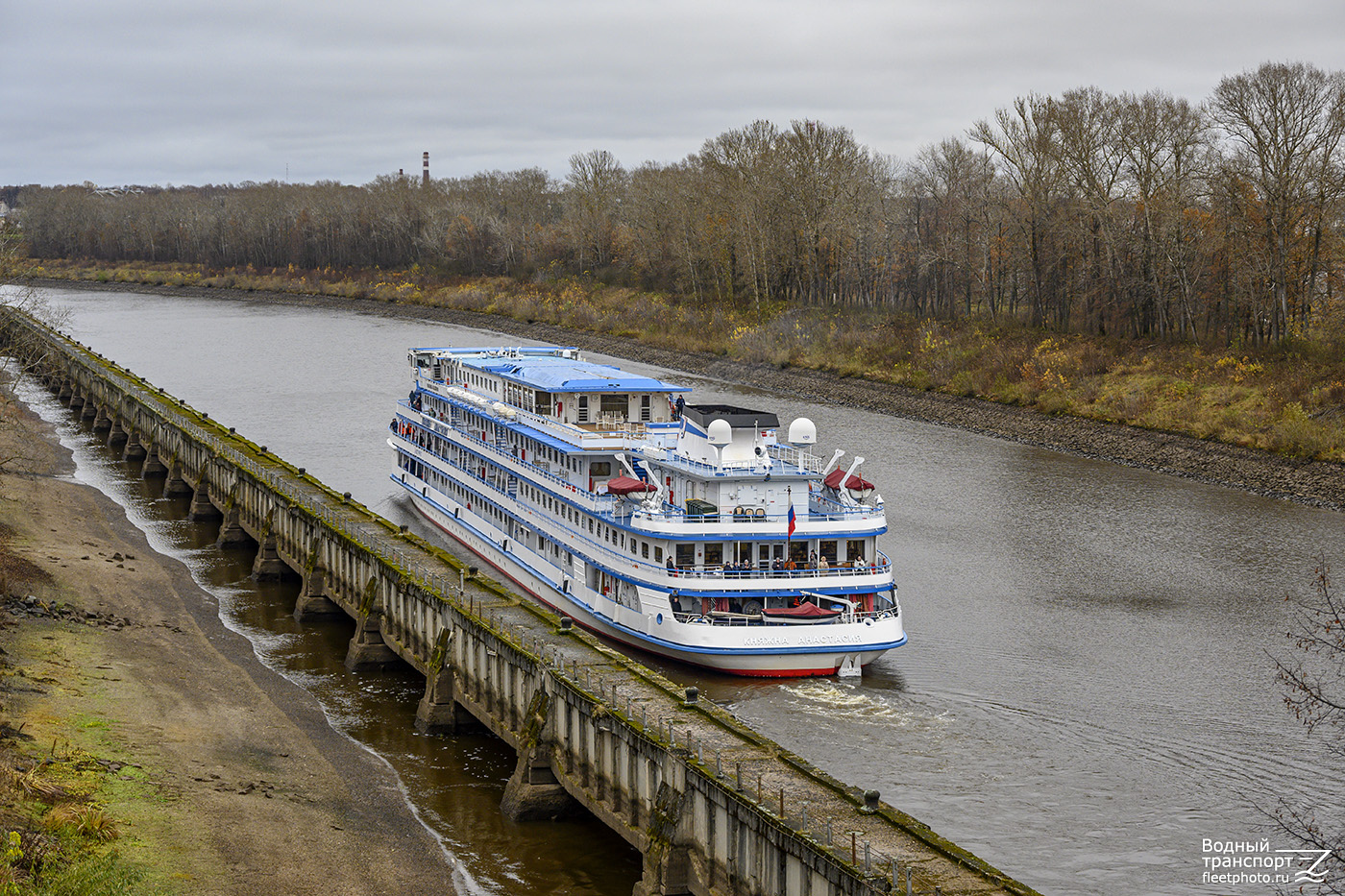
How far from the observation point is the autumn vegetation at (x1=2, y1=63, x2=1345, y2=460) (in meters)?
84.4

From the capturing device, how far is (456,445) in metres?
62.0

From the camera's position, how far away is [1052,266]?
10881cm

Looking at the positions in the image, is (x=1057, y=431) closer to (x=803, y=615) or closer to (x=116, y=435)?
(x=803, y=615)

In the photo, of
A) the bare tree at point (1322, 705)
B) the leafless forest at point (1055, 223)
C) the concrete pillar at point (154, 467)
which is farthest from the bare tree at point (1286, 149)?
the concrete pillar at point (154, 467)

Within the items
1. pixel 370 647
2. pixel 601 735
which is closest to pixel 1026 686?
pixel 601 735

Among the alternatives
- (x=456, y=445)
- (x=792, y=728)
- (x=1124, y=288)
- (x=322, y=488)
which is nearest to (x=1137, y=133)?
(x=1124, y=288)

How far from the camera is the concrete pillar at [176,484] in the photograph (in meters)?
72.1

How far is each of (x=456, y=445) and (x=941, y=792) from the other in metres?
33.9

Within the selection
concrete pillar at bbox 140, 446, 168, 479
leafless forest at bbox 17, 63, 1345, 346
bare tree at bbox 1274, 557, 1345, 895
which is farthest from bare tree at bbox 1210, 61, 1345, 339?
concrete pillar at bbox 140, 446, 168, 479

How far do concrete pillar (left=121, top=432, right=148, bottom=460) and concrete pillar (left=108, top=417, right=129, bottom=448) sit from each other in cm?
483

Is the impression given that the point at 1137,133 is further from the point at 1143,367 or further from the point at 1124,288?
the point at 1143,367

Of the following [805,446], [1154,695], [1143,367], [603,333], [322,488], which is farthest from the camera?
[603,333]

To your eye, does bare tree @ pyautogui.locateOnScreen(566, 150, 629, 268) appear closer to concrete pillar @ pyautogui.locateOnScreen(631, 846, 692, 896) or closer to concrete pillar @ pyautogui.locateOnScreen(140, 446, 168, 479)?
concrete pillar @ pyautogui.locateOnScreen(140, 446, 168, 479)

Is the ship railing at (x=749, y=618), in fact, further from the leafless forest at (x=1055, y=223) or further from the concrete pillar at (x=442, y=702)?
the leafless forest at (x=1055, y=223)
